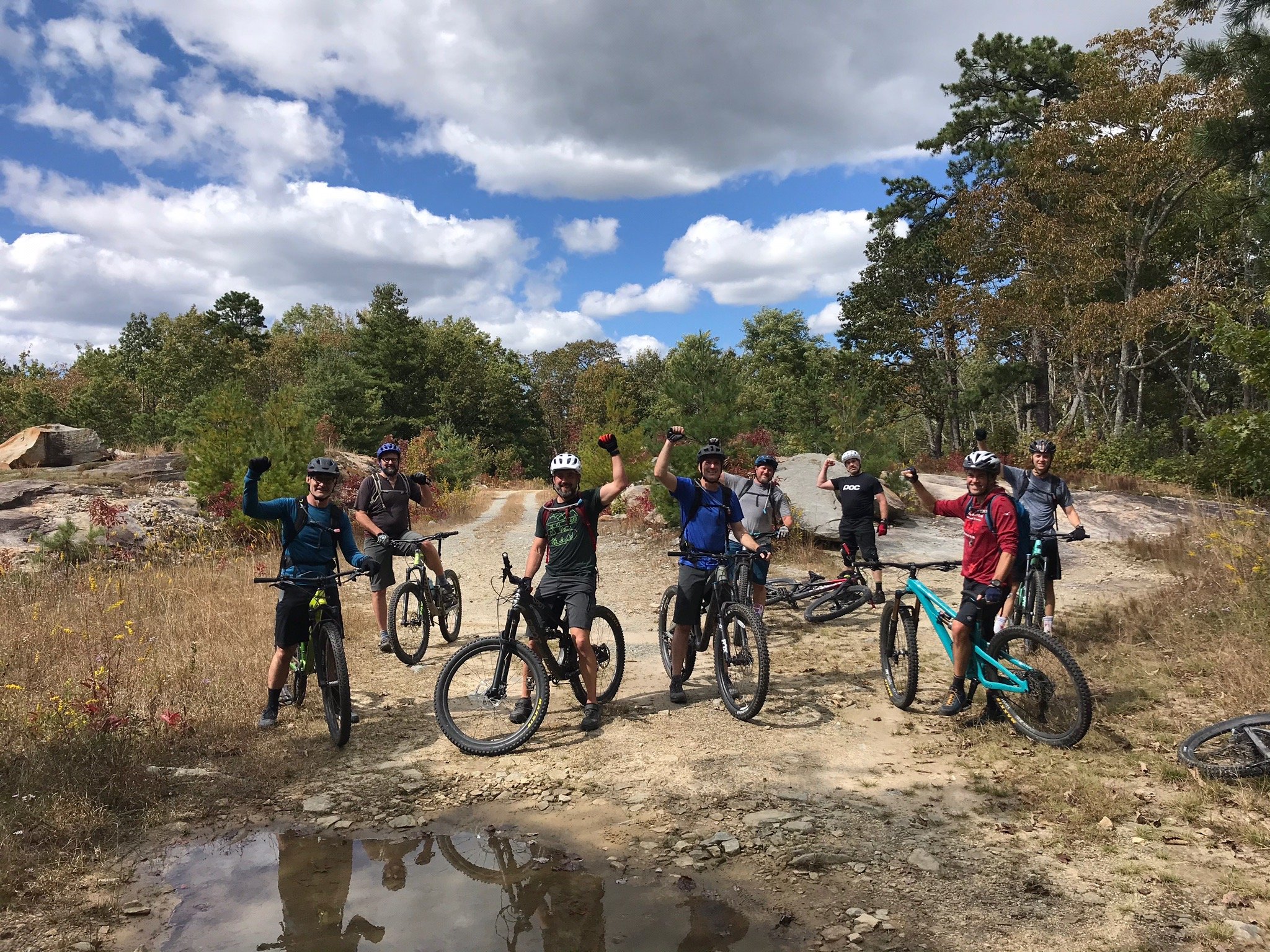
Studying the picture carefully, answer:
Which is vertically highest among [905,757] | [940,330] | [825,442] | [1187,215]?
[1187,215]

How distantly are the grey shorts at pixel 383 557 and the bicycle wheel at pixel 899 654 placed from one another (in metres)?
4.88

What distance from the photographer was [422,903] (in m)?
3.79

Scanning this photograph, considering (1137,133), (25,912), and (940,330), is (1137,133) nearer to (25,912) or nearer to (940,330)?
(940,330)

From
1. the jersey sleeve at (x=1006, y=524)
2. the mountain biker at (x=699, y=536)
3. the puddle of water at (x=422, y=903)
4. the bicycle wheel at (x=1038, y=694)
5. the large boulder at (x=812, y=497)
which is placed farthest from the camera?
the large boulder at (x=812, y=497)

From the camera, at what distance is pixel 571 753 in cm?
565

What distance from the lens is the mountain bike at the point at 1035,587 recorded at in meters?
7.61

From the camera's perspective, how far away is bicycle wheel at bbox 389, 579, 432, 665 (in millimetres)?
8258

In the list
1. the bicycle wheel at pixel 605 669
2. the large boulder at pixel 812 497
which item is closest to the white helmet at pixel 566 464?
the bicycle wheel at pixel 605 669

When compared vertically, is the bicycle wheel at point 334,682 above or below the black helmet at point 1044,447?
below

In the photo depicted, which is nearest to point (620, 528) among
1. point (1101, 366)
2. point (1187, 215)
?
point (1101, 366)

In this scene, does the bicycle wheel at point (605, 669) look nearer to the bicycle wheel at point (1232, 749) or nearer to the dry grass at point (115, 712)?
the dry grass at point (115, 712)

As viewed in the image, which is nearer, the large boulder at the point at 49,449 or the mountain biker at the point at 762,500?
the mountain biker at the point at 762,500

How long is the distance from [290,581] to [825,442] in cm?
1217

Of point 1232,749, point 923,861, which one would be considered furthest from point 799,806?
point 1232,749
